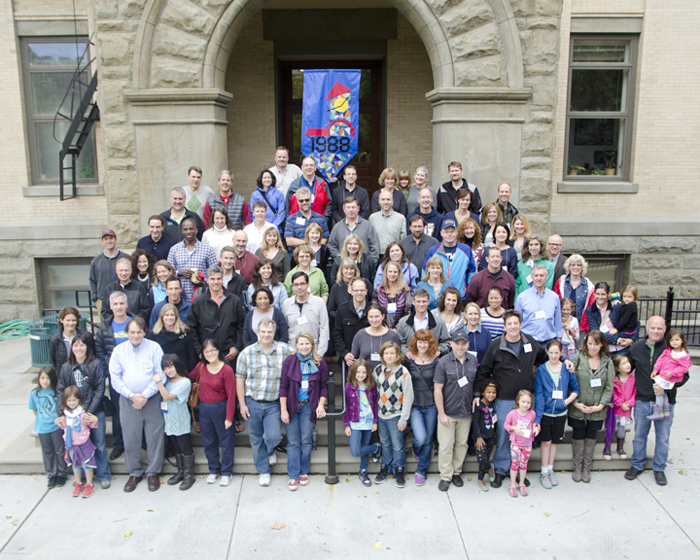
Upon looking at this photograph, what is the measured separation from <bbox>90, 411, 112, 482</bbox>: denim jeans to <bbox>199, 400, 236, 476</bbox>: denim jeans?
3.52 ft

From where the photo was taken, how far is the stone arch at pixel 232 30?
8.98 m

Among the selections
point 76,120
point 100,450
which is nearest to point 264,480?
point 100,450

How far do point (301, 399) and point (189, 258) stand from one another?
2.41 meters

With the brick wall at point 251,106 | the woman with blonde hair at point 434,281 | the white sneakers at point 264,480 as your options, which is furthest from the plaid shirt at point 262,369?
the brick wall at point 251,106

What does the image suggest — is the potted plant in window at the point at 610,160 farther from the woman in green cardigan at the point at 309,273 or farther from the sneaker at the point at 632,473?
the woman in green cardigan at the point at 309,273

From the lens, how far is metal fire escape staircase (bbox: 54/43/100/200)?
36.7 ft

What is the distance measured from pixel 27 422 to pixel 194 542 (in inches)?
152

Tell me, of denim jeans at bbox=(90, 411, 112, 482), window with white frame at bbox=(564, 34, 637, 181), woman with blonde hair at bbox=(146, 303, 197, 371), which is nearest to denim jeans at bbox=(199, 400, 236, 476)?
woman with blonde hair at bbox=(146, 303, 197, 371)

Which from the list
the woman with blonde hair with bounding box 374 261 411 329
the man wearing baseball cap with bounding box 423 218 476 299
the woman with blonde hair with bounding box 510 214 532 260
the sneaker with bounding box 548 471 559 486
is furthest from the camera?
the woman with blonde hair with bounding box 510 214 532 260

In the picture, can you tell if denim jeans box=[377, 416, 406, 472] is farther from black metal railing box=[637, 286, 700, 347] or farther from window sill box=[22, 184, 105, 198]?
window sill box=[22, 184, 105, 198]

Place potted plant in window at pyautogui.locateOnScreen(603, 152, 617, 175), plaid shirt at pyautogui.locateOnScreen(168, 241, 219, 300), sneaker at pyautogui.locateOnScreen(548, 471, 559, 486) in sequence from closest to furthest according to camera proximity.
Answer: sneaker at pyautogui.locateOnScreen(548, 471, 559, 486) → plaid shirt at pyautogui.locateOnScreen(168, 241, 219, 300) → potted plant in window at pyautogui.locateOnScreen(603, 152, 617, 175)

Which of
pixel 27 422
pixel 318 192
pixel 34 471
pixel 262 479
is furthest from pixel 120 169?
pixel 262 479

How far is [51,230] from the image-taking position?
11.9m

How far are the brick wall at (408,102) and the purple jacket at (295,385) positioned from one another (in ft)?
21.9
